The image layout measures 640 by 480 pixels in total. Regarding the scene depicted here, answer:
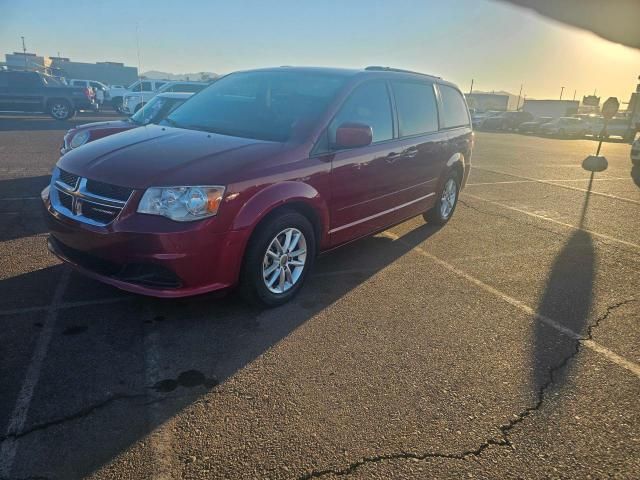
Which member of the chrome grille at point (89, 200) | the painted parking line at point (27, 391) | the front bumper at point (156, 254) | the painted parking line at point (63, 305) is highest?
the chrome grille at point (89, 200)

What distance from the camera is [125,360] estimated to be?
288cm

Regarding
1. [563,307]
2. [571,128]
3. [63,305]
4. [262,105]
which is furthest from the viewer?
[571,128]

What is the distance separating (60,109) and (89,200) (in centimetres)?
2086

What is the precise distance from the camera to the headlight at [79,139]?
664 cm

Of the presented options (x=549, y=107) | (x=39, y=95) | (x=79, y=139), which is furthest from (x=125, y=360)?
(x=549, y=107)

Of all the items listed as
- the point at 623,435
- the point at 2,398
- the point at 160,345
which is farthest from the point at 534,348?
the point at 2,398

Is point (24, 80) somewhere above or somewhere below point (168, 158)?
above

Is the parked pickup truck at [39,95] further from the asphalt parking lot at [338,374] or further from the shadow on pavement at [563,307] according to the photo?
the shadow on pavement at [563,307]

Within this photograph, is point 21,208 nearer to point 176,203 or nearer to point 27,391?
point 176,203

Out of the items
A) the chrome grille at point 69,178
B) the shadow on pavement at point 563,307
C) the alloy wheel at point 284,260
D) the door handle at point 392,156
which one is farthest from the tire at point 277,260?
the shadow on pavement at point 563,307

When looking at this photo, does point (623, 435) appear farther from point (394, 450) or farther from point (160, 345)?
point (160, 345)

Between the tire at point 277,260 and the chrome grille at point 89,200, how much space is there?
94 centimetres

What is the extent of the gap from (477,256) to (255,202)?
306 centimetres

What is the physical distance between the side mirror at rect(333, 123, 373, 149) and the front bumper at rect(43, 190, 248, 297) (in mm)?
1162
